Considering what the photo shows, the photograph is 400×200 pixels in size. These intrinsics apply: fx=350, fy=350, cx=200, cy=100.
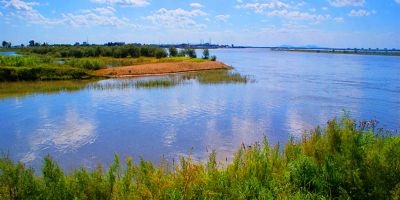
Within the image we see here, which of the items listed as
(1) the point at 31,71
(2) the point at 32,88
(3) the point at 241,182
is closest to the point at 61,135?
(3) the point at 241,182

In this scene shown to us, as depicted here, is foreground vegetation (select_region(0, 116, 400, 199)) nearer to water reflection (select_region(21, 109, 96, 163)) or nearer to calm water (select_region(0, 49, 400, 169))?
calm water (select_region(0, 49, 400, 169))

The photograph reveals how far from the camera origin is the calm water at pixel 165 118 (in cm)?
1675

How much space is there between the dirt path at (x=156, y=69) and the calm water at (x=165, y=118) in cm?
1544

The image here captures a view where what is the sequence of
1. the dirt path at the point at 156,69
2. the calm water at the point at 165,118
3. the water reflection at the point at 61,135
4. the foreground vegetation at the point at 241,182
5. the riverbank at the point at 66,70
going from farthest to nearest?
the dirt path at the point at 156,69
the riverbank at the point at 66,70
the calm water at the point at 165,118
the water reflection at the point at 61,135
the foreground vegetation at the point at 241,182

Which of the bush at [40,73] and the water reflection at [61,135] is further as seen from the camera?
the bush at [40,73]

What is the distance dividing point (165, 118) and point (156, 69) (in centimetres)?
3429

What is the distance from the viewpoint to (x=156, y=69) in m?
56.4

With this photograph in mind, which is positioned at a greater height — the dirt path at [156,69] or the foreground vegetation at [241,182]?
the dirt path at [156,69]

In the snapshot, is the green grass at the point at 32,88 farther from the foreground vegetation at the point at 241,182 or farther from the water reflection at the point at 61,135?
the foreground vegetation at the point at 241,182

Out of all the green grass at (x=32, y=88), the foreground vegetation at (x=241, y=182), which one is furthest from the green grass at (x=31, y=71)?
the foreground vegetation at (x=241, y=182)

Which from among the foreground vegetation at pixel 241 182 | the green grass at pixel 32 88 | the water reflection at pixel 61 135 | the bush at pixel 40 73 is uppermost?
the bush at pixel 40 73

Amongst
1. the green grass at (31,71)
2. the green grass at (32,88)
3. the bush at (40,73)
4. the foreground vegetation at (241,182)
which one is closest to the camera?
the foreground vegetation at (241,182)

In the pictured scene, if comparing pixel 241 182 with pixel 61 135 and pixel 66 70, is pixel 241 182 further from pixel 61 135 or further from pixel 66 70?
pixel 66 70

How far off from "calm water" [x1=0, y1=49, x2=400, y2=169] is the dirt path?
50.7ft
